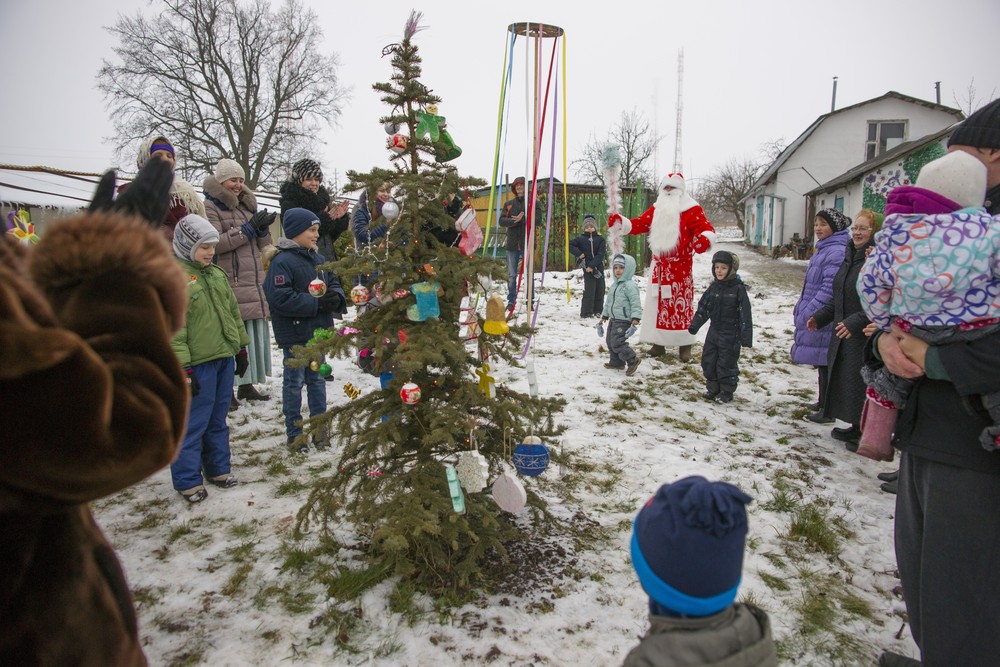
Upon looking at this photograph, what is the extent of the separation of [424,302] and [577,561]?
166 cm

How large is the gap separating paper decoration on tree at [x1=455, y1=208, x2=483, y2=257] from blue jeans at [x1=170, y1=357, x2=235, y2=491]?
83.4 inches

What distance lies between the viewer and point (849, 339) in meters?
4.60

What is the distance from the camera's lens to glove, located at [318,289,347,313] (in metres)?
4.49

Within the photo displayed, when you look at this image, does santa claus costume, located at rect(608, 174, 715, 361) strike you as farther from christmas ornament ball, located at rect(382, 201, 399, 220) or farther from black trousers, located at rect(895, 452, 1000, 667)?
black trousers, located at rect(895, 452, 1000, 667)

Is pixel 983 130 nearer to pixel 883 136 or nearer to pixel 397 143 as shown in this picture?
pixel 397 143

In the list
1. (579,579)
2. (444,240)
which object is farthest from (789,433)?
(444,240)

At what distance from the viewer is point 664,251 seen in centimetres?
688

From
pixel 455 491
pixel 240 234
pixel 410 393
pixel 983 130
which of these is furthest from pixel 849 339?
pixel 240 234

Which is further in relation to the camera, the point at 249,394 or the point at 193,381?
the point at 249,394

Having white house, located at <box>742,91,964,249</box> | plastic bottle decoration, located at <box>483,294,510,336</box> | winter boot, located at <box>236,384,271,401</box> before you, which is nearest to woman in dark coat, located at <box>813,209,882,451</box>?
plastic bottle decoration, located at <box>483,294,510,336</box>

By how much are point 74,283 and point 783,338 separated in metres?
9.09

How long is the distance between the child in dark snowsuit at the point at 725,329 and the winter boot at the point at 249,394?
4698 mm

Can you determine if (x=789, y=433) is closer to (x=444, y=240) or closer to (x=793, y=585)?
(x=793, y=585)

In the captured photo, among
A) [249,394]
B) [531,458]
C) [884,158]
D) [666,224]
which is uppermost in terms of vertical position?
[884,158]
